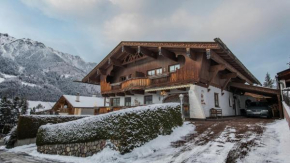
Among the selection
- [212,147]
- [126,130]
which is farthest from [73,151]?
[212,147]

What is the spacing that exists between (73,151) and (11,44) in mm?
222677

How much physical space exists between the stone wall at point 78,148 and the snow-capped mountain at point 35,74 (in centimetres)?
5709

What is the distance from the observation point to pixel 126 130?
21.2 feet

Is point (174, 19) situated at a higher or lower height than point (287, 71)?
higher

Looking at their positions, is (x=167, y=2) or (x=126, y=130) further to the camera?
(x=167, y=2)

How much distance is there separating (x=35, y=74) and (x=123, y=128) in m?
118

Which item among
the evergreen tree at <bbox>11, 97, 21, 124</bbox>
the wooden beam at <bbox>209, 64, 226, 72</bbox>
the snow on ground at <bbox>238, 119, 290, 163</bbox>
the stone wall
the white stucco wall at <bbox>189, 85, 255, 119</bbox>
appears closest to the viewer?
the snow on ground at <bbox>238, 119, 290, 163</bbox>

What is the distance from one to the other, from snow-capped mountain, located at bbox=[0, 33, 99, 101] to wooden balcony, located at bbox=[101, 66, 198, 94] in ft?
169

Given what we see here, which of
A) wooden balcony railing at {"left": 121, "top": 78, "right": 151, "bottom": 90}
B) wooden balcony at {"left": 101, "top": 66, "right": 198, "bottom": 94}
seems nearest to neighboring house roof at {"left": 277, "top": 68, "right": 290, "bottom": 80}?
wooden balcony at {"left": 101, "top": 66, "right": 198, "bottom": 94}

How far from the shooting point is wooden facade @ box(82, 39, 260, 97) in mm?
14141

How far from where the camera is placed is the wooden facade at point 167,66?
1414cm

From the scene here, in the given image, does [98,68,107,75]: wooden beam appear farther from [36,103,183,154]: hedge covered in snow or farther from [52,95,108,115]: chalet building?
[36,103,183,154]: hedge covered in snow

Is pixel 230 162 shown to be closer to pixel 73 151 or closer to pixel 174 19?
pixel 73 151

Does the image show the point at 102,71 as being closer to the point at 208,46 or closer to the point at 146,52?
the point at 146,52
